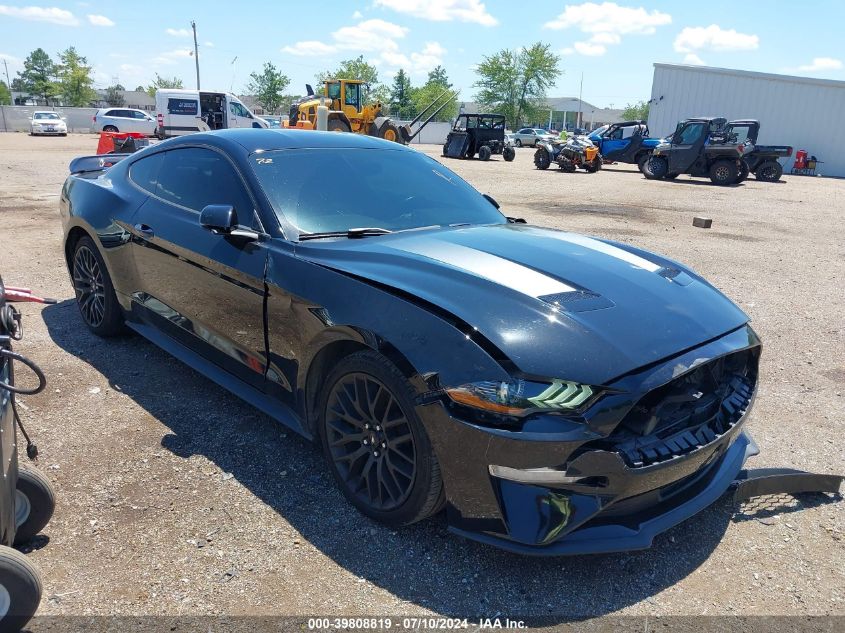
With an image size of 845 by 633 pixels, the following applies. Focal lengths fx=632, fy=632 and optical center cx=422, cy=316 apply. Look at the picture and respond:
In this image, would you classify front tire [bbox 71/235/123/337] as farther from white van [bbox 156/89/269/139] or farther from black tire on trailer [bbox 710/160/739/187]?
white van [bbox 156/89/269/139]

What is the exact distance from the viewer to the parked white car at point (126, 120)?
33844 mm

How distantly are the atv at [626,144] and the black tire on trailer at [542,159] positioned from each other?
9.58 ft

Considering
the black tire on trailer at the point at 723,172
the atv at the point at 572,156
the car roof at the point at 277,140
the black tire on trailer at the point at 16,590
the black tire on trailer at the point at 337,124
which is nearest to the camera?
the black tire on trailer at the point at 16,590

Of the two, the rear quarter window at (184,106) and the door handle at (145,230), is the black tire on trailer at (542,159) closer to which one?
the rear quarter window at (184,106)

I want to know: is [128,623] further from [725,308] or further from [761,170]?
[761,170]

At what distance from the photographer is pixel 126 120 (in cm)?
3422

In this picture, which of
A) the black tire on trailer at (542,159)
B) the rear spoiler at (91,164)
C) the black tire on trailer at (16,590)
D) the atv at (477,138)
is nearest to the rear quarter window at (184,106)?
the atv at (477,138)

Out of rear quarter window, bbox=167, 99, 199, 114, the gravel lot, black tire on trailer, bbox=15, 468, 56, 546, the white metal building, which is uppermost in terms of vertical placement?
the white metal building

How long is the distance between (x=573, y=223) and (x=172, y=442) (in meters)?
9.35

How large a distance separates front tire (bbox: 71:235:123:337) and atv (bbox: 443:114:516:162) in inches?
959

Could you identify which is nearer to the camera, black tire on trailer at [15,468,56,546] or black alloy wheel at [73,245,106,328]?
black tire on trailer at [15,468,56,546]

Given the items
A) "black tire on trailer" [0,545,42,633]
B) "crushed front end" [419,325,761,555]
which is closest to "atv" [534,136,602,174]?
"crushed front end" [419,325,761,555]

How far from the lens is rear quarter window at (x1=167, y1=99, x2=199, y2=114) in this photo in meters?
28.7

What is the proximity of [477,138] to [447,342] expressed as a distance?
1066 inches
